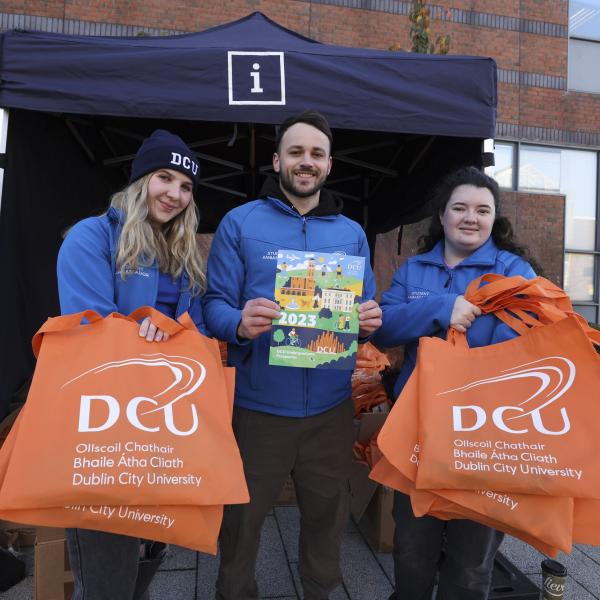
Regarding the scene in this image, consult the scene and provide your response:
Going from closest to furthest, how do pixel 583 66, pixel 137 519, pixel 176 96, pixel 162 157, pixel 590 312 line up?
pixel 137 519 < pixel 162 157 < pixel 176 96 < pixel 583 66 < pixel 590 312

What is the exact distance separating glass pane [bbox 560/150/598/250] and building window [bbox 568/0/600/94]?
1.23 meters

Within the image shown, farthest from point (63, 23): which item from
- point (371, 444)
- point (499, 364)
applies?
point (499, 364)

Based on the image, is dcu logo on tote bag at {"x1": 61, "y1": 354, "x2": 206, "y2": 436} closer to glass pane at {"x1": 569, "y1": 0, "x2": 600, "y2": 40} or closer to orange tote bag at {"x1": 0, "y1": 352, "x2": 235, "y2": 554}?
orange tote bag at {"x1": 0, "y1": 352, "x2": 235, "y2": 554}

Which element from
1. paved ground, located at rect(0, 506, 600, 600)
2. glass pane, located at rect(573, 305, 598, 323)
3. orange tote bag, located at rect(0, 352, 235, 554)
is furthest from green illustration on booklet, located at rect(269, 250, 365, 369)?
glass pane, located at rect(573, 305, 598, 323)

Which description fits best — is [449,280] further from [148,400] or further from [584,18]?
[584,18]

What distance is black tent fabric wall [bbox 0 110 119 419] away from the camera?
2516 millimetres

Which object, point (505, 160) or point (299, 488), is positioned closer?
point (299, 488)

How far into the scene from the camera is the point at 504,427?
4.59 ft

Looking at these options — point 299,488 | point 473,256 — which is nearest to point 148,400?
point 299,488

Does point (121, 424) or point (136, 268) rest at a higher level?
point (136, 268)

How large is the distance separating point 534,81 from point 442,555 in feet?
27.2

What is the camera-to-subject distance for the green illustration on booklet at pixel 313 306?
1561 mm

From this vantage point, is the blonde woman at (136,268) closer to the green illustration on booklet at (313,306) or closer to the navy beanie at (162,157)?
the navy beanie at (162,157)

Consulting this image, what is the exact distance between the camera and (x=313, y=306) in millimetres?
1572
